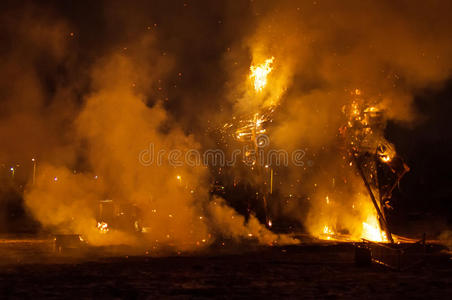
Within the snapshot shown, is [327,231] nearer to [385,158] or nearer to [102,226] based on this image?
[385,158]

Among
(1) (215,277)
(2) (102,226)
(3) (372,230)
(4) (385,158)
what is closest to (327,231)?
(3) (372,230)

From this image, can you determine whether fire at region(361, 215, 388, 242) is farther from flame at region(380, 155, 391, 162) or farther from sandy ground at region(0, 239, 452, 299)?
sandy ground at region(0, 239, 452, 299)

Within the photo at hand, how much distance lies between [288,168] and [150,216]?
1042cm

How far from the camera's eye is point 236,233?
18.5 m

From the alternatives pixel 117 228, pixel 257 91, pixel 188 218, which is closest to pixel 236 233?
pixel 188 218

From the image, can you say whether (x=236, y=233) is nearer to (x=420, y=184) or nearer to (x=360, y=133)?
(x=360, y=133)

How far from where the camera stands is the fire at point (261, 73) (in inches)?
733

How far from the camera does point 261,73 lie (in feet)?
62.3

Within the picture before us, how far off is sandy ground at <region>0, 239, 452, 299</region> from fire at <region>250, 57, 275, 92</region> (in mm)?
7459

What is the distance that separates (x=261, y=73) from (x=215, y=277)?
10347 mm

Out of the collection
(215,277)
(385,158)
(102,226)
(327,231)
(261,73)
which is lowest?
(215,277)

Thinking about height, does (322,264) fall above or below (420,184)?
below

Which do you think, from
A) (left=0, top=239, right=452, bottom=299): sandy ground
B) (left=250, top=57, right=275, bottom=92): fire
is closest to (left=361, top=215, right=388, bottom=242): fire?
(left=0, top=239, right=452, bottom=299): sandy ground

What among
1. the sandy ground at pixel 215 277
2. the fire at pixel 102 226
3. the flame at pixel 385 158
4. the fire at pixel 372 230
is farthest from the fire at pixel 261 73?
the fire at pixel 102 226
